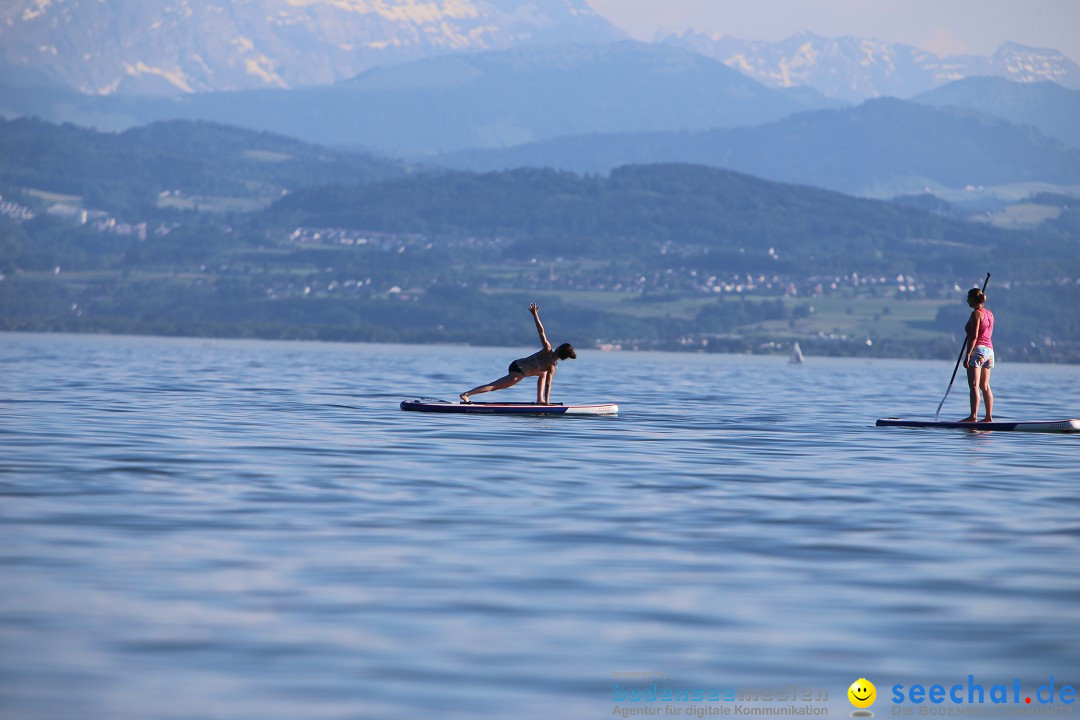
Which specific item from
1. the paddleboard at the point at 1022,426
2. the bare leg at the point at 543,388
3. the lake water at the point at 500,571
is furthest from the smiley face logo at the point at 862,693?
Answer: the bare leg at the point at 543,388

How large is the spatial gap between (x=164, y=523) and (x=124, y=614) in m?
5.19

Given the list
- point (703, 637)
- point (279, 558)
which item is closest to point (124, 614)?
point (279, 558)

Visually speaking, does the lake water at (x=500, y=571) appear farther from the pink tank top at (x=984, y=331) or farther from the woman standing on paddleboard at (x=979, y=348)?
the pink tank top at (x=984, y=331)

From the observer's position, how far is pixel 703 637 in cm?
1355

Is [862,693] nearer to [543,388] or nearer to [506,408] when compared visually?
[506,408]

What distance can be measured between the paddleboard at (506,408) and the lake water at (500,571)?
501 cm

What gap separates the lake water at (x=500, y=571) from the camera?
1214 cm

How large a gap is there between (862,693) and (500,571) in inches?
198

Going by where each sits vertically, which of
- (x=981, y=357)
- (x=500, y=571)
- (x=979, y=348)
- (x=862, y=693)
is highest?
(x=979, y=348)

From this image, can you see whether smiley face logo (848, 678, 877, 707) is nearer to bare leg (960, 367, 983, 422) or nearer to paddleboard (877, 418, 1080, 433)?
bare leg (960, 367, 983, 422)

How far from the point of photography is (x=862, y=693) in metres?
12.0

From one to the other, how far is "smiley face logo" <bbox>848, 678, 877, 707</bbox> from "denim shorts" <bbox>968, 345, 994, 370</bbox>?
77.1ft

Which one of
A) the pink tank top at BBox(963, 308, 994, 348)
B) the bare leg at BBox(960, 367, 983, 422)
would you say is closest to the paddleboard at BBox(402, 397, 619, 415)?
the bare leg at BBox(960, 367, 983, 422)

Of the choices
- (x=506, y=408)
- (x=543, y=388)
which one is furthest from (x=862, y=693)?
(x=543, y=388)
